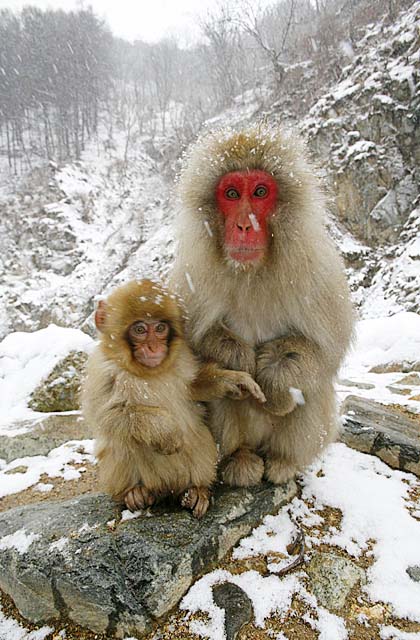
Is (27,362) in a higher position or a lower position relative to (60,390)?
higher

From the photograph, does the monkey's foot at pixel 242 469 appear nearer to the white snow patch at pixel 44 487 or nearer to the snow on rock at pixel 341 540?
the snow on rock at pixel 341 540

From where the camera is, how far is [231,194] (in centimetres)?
201

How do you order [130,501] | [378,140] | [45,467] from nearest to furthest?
[130,501] → [45,467] → [378,140]

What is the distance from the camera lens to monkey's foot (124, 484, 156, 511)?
193cm

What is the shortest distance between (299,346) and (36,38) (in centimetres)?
3336

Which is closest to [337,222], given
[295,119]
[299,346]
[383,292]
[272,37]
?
[383,292]

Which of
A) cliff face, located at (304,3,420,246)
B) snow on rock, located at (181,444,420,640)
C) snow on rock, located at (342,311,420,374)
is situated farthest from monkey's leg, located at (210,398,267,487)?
cliff face, located at (304,3,420,246)

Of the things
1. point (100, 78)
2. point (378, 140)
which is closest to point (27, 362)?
point (378, 140)

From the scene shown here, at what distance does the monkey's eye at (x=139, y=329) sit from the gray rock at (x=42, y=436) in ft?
6.47

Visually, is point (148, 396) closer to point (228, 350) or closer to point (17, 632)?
point (228, 350)

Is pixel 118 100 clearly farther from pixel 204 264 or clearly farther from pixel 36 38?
pixel 204 264

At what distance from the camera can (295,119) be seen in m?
14.4

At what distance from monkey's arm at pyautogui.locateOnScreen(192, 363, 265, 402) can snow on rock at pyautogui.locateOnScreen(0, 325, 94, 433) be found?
277 cm

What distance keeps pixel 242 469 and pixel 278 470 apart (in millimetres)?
193
